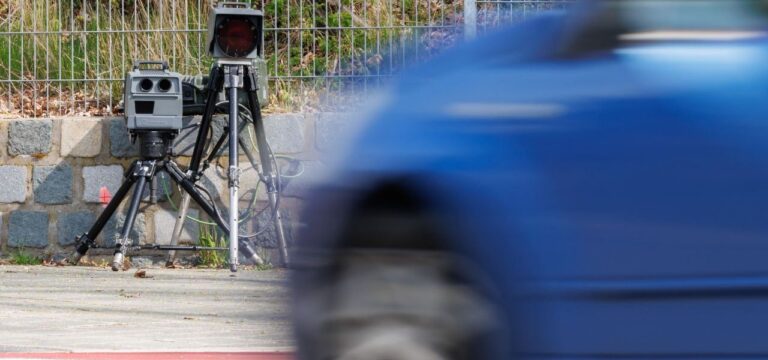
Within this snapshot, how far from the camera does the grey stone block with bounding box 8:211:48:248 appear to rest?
1177cm

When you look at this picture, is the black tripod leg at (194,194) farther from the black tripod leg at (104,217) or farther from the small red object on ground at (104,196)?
the small red object on ground at (104,196)

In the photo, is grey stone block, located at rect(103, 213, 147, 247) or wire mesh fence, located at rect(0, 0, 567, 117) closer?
grey stone block, located at rect(103, 213, 147, 247)

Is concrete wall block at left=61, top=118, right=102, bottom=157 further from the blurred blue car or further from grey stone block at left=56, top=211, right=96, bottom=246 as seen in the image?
the blurred blue car

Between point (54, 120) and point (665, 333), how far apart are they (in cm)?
943

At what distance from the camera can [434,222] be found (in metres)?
3.19

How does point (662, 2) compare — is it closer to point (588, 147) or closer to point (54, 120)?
point (588, 147)

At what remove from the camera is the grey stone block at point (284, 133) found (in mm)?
11656

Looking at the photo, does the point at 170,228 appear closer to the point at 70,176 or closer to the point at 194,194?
the point at 194,194

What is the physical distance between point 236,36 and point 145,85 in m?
0.84

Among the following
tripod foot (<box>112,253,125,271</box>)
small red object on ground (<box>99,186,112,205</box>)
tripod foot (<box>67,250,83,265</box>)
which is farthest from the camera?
small red object on ground (<box>99,186,112,205</box>)

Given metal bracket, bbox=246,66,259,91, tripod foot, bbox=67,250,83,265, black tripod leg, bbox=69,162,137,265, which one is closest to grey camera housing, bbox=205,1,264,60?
metal bracket, bbox=246,66,259,91

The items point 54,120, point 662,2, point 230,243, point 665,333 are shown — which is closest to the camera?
point 665,333

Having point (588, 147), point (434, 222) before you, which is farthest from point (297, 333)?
point (588, 147)

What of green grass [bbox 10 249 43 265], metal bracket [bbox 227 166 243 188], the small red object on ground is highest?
metal bracket [bbox 227 166 243 188]
